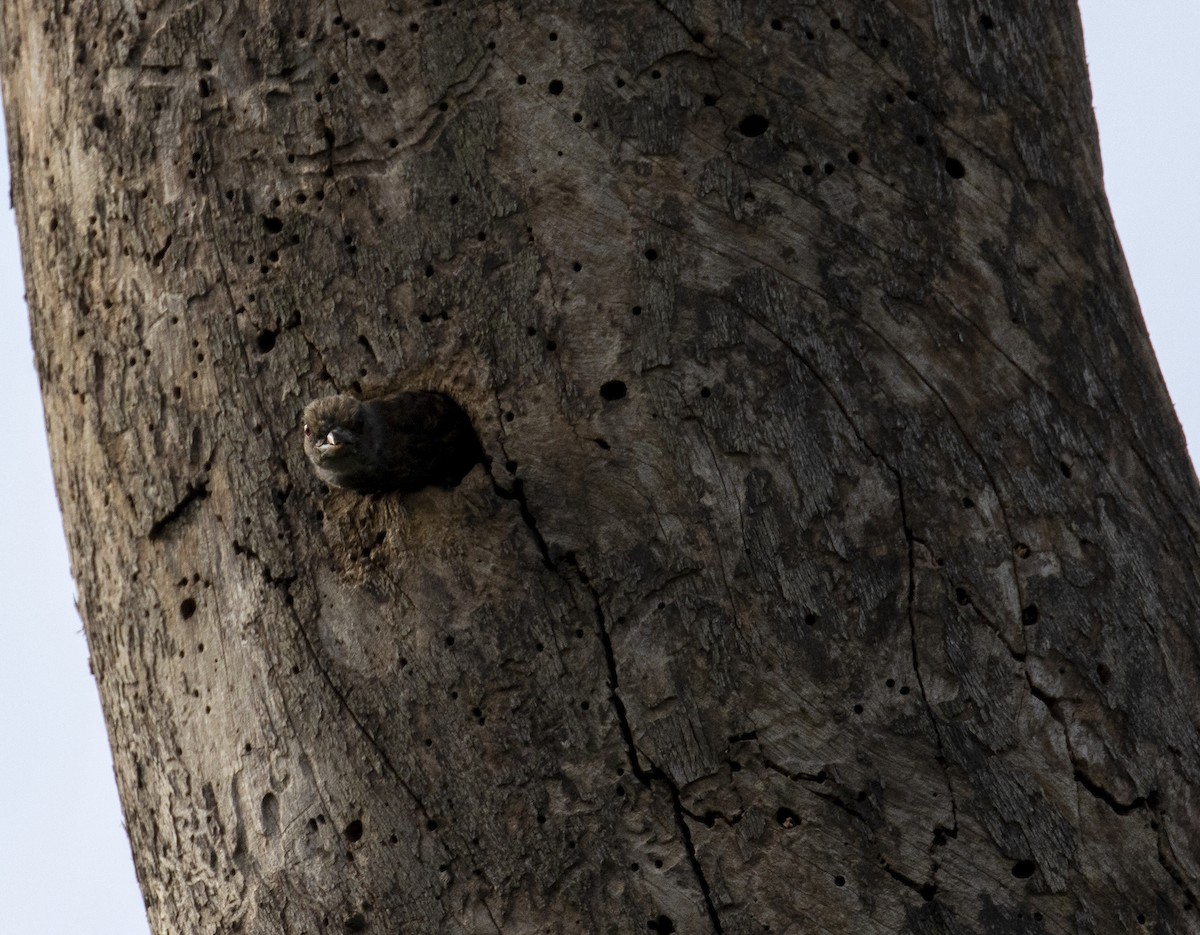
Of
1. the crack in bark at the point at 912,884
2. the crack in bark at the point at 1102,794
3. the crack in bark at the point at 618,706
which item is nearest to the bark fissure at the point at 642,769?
the crack in bark at the point at 618,706

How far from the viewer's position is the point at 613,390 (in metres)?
2.46

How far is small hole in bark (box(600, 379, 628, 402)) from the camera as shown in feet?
8.05

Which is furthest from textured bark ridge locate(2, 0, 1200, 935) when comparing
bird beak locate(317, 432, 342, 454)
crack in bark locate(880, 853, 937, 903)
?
A: bird beak locate(317, 432, 342, 454)

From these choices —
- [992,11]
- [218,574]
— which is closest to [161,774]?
[218,574]

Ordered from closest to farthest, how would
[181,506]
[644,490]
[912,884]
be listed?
[912,884] → [644,490] → [181,506]

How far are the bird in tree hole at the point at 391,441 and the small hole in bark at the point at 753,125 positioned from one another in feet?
2.26

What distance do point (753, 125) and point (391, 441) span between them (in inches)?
32.9

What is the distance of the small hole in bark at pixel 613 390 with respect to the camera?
245 centimetres

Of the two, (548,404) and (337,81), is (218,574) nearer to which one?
(548,404)

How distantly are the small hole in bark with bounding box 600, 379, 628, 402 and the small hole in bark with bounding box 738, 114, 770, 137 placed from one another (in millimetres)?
490

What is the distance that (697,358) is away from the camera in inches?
96.0

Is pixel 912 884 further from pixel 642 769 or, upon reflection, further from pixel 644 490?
pixel 644 490

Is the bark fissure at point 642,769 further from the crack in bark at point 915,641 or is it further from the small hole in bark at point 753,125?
the small hole in bark at point 753,125

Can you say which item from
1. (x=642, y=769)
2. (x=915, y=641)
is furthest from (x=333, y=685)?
(x=915, y=641)
